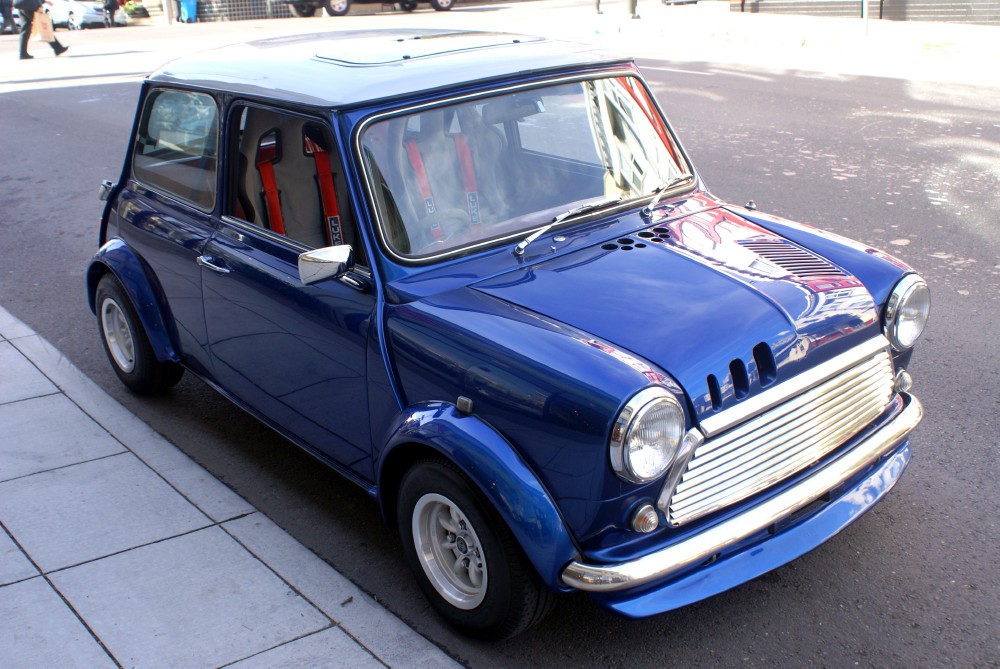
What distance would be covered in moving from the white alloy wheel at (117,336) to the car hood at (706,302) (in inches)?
107

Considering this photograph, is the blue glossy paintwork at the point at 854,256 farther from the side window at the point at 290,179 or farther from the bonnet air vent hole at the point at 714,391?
the side window at the point at 290,179

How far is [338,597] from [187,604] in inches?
21.1

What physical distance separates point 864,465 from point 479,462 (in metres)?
1.33

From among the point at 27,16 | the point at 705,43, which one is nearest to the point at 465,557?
the point at 705,43

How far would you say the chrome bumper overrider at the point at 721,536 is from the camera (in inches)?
109

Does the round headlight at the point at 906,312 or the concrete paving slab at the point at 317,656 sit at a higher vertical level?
the round headlight at the point at 906,312

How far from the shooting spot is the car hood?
295 cm

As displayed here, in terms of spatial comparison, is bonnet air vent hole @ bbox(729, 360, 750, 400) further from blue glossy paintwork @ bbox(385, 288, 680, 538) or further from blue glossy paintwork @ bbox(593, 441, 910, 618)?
blue glossy paintwork @ bbox(593, 441, 910, 618)

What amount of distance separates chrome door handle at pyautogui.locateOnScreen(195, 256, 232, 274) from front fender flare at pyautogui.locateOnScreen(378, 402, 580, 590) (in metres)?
1.54

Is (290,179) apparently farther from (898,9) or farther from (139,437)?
(898,9)

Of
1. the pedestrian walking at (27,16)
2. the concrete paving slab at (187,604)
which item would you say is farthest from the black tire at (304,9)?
the concrete paving slab at (187,604)

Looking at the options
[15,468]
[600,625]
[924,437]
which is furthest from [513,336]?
[15,468]

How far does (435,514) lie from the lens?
3.27 meters

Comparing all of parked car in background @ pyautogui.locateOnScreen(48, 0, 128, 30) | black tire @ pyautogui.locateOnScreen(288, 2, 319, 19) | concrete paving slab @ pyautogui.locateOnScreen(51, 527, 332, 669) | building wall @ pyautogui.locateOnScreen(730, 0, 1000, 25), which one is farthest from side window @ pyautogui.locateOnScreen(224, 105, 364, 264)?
parked car in background @ pyautogui.locateOnScreen(48, 0, 128, 30)
